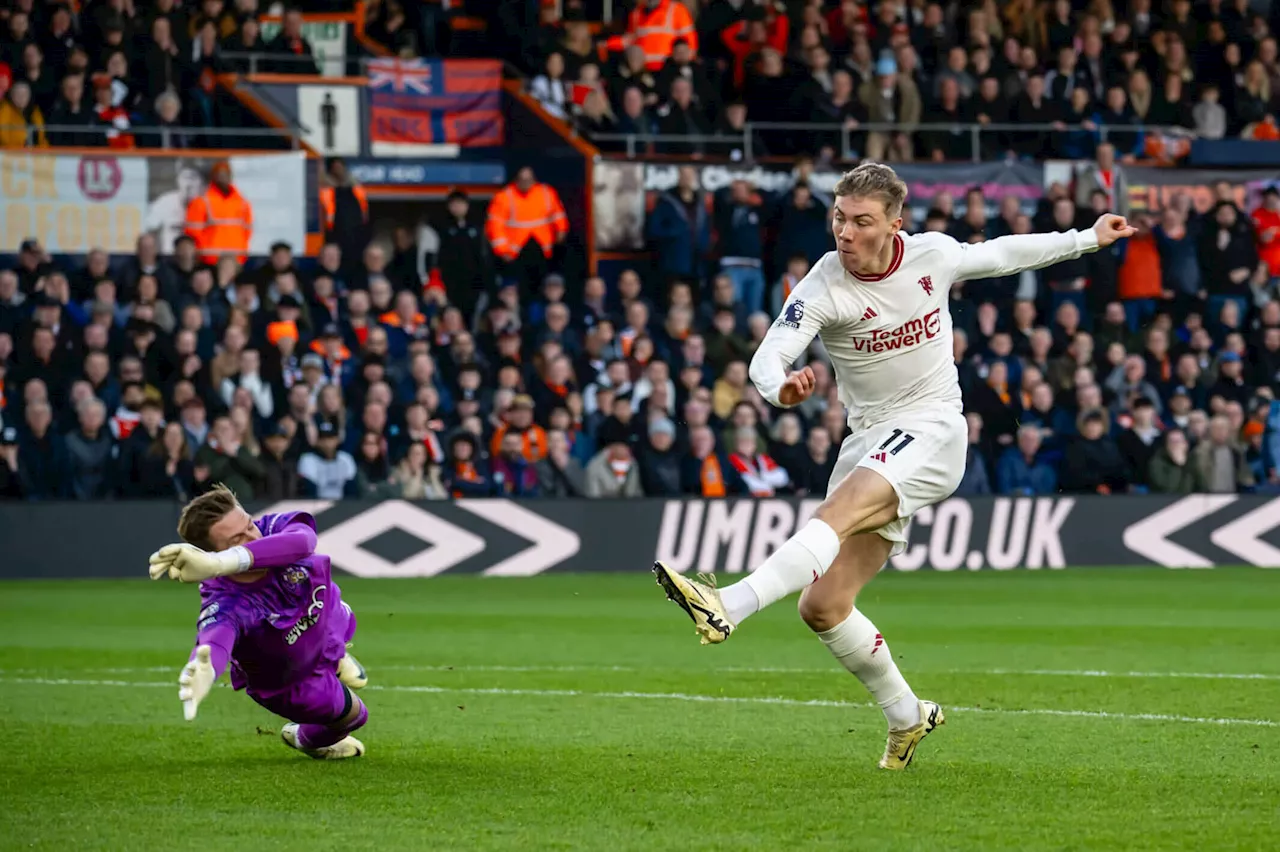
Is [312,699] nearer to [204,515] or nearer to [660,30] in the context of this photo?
[204,515]

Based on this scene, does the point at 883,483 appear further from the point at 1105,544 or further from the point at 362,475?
the point at 1105,544

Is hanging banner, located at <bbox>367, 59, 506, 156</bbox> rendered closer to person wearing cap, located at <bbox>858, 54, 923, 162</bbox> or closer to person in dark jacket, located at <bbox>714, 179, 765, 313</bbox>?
person in dark jacket, located at <bbox>714, 179, 765, 313</bbox>

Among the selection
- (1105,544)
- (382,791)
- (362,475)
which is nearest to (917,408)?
(382,791)

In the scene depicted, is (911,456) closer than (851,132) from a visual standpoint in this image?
Yes

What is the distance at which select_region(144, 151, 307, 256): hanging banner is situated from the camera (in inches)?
798

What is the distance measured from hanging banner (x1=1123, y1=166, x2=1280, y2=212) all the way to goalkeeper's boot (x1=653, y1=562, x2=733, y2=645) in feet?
57.5

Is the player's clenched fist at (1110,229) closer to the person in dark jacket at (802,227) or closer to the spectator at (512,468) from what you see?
the spectator at (512,468)

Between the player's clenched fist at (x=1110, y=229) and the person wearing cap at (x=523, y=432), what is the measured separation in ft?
37.9

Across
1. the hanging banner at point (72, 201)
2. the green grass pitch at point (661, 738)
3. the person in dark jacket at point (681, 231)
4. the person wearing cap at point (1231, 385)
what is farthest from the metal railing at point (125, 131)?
the person wearing cap at point (1231, 385)

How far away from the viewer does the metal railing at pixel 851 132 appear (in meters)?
Answer: 23.1

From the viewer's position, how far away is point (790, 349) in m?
7.18

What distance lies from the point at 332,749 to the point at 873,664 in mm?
2308

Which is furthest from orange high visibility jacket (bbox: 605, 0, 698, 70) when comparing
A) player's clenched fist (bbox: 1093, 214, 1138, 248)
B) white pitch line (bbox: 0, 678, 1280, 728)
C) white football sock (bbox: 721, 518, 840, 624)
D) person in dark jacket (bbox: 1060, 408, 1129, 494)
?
white football sock (bbox: 721, 518, 840, 624)

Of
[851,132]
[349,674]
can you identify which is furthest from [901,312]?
[851,132]
